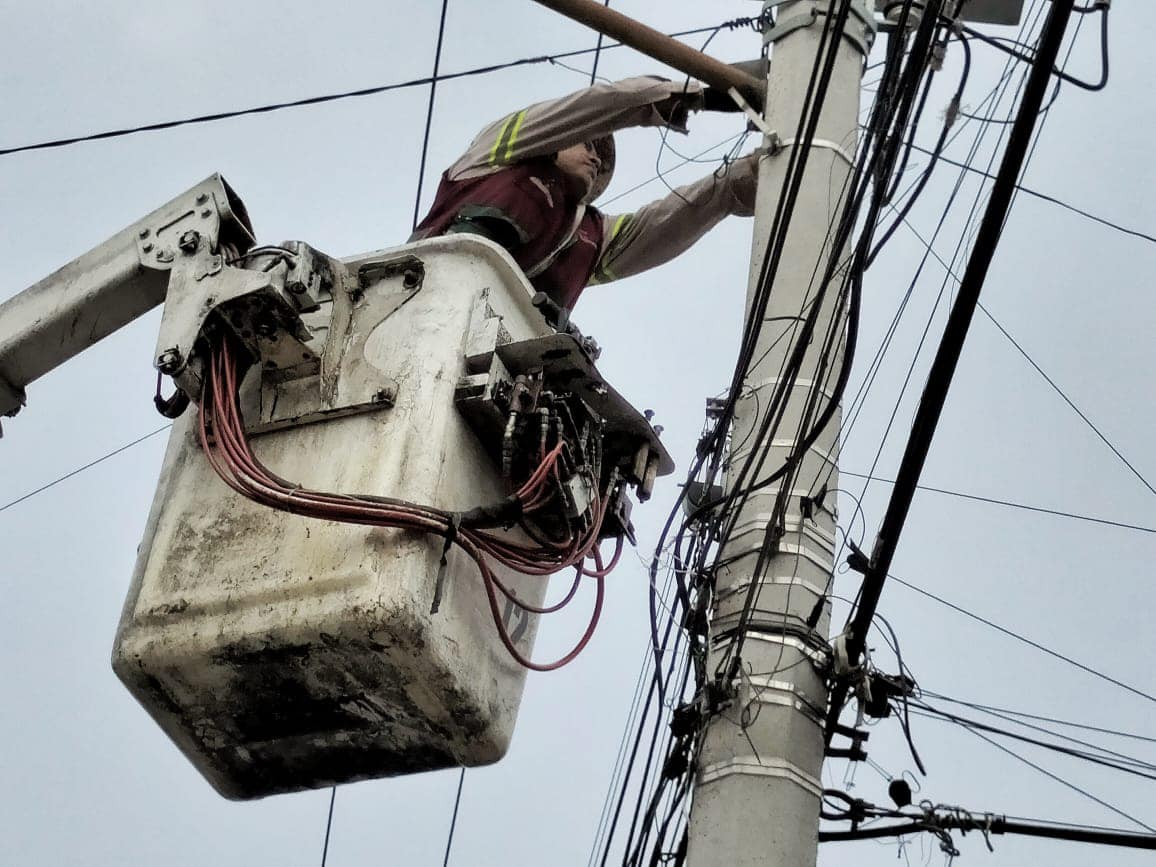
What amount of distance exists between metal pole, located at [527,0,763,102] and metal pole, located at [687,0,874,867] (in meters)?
0.22

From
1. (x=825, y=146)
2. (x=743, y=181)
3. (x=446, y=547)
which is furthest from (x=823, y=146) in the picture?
(x=446, y=547)

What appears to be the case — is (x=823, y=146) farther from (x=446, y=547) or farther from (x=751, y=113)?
(x=446, y=547)

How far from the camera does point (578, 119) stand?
6.28m

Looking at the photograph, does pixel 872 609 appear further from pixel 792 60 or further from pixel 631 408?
pixel 792 60

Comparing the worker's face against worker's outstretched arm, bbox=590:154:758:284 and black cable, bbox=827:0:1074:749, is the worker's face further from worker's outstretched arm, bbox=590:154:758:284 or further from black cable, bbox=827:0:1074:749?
black cable, bbox=827:0:1074:749

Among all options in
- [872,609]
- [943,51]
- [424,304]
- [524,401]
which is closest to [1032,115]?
[943,51]

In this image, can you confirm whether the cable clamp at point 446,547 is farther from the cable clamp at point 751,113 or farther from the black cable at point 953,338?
the cable clamp at point 751,113

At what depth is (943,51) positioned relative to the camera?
5051mm

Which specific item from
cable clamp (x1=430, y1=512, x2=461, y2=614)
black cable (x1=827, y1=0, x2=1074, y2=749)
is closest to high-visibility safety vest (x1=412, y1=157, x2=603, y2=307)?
cable clamp (x1=430, y1=512, x2=461, y2=614)

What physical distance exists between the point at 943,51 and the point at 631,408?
135 centimetres

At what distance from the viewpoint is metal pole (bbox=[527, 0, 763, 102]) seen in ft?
21.6

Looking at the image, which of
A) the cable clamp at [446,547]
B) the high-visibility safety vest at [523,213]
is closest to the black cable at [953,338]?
the cable clamp at [446,547]

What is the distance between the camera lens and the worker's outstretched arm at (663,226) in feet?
22.6

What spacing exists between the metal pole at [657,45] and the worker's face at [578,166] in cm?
41
